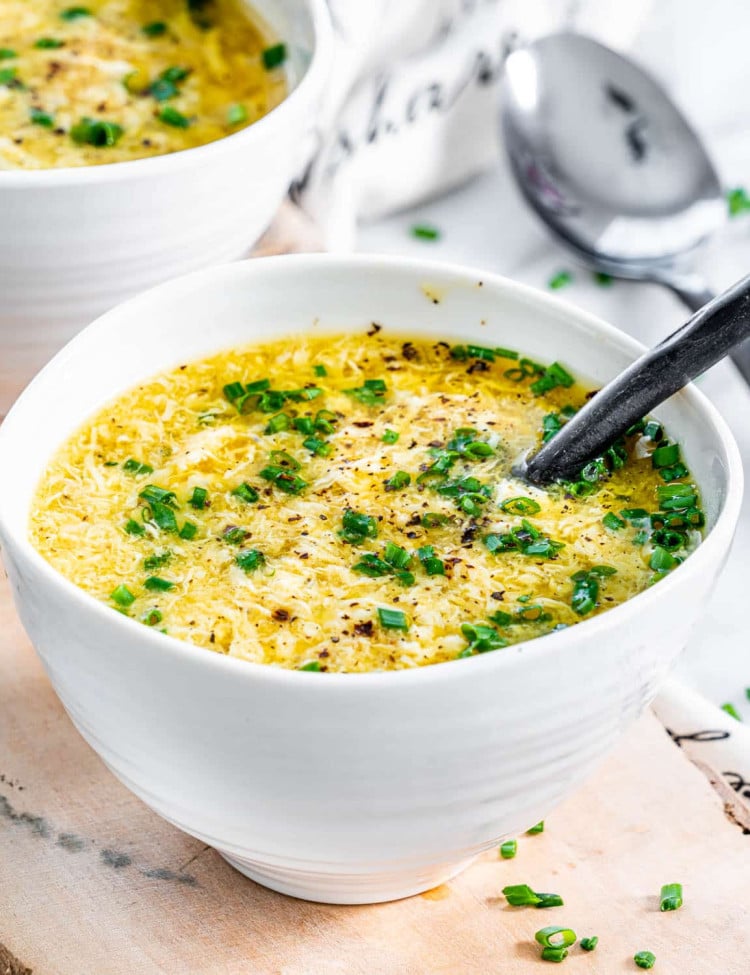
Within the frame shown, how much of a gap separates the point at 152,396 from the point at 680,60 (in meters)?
2.90

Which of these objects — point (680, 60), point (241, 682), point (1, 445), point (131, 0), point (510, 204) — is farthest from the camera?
point (680, 60)

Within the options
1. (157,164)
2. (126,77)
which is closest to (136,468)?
(157,164)

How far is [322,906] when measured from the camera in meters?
1.86

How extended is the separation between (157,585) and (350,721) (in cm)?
40

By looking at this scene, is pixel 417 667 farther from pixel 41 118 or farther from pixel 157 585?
pixel 41 118

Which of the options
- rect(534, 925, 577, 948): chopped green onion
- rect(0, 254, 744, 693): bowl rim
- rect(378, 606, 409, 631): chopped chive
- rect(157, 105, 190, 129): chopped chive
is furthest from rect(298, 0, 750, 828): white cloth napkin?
rect(534, 925, 577, 948): chopped green onion

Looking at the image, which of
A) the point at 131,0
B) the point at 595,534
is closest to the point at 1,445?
the point at 595,534

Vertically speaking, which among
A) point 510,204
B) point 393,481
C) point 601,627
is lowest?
point 510,204

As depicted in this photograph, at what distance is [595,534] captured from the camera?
1841 mm

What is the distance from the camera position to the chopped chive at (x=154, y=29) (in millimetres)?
3207

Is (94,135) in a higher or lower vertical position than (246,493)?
lower

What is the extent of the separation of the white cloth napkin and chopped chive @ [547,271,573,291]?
0.18 ft

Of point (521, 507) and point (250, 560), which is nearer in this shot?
point (250, 560)

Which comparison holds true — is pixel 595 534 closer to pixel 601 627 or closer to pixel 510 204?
pixel 601 627
